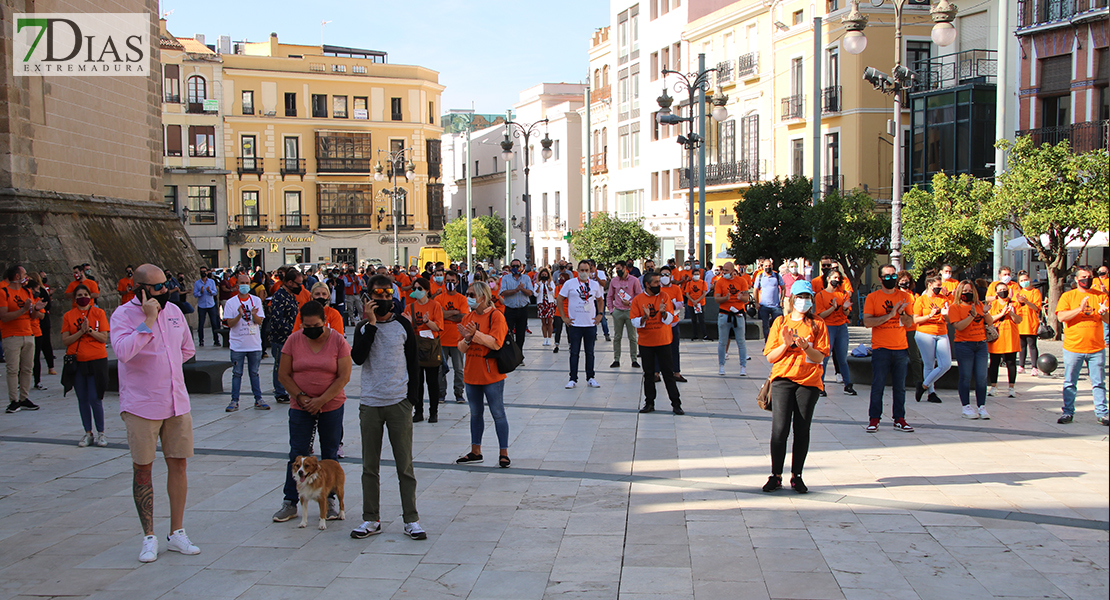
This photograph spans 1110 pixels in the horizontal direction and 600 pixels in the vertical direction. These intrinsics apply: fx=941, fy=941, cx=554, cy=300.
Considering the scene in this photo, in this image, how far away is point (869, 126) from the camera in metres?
32.2

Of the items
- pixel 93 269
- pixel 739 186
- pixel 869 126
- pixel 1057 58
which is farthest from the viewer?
pixel 739 186

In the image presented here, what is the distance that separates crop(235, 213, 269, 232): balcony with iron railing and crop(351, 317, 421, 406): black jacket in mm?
52495

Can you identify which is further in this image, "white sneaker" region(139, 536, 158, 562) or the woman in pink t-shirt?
the woman in pink t-shirt

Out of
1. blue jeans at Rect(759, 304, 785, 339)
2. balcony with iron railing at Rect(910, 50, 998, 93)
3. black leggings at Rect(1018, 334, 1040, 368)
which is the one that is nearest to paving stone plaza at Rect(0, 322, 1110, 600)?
black leggings at Rect(1018, 334, 1040, 368)

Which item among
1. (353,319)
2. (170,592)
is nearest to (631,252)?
(353,319)

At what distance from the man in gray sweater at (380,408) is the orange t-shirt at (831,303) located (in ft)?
22.4

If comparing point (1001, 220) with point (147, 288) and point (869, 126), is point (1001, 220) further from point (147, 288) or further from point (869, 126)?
point (147, 288)

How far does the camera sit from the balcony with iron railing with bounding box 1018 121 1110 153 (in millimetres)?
23797

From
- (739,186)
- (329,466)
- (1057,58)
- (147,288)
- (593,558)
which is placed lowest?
(593,558)

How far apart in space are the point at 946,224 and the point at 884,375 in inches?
503

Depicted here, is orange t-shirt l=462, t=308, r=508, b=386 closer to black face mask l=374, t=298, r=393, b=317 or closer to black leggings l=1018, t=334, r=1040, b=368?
black face mask l=374, t=298, r=393, b=317

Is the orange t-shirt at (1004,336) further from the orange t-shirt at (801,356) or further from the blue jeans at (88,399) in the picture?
the blue jeans at (88,399)

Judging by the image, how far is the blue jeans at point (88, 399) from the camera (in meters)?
9.22

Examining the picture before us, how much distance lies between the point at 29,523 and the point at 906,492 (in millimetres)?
6460
